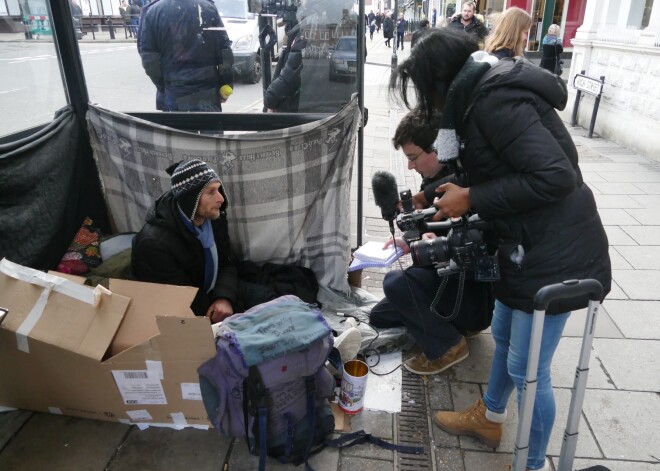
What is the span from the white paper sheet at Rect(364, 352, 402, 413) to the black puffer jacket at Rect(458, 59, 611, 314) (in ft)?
3.24

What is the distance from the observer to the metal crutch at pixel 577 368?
148 cm

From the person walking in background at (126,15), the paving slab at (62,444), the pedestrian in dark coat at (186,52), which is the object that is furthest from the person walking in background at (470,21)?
the paving slab at (62,444)

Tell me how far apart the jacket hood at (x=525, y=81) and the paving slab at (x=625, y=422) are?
164 centimetres

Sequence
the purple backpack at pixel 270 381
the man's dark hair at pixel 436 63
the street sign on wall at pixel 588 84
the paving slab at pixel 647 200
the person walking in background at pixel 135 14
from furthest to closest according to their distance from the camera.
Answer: the street sign on wall at pixel 588 84 → the paving slab at pixel 647 200 → the person walking in background at pixel 135 14 → the purple backpack at pixel 270 381 → the man's dark hair at pixel 436 63

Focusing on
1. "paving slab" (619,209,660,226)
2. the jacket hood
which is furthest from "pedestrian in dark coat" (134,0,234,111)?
"paving slab" (619,209,660,226)

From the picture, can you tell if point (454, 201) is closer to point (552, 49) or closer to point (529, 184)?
point (529, 184)

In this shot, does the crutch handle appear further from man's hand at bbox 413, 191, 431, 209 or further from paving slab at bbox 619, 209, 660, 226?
paving slab at bbox 619, 209, 660, 226

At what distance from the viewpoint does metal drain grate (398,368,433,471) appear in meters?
2.22

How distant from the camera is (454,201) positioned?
179 cm

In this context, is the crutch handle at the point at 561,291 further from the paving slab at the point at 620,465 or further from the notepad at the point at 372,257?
the notepad at the point at 372,257

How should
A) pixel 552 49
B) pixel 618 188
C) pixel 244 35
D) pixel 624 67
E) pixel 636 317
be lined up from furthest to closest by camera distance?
pixel 552 49 < pixel 624 67 < pixel 618 188 < pixel 244 35 < pixel 636 317

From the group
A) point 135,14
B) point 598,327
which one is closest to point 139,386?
point 598,327

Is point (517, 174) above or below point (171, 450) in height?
above

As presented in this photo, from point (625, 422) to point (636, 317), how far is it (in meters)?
1.11
